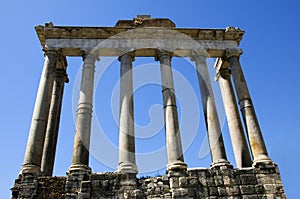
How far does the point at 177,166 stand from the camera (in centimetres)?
1412

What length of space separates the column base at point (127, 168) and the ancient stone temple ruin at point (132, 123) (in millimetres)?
51

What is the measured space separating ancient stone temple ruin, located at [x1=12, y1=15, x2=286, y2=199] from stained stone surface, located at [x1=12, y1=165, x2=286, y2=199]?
0.05 metres

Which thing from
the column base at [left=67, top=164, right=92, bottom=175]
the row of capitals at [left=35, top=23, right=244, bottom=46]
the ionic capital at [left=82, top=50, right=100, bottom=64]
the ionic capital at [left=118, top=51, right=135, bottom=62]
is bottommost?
the column base at [left=67, top=164, right=92, bottom=175]

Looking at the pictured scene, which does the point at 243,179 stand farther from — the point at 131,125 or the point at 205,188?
the point at 131,125

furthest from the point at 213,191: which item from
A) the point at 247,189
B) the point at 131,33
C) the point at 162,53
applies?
the point at 131,33

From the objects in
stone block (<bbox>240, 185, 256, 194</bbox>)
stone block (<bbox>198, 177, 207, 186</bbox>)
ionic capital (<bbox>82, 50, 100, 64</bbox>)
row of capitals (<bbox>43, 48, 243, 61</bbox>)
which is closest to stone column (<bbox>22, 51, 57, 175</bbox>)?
row of capitals (<bbox>43, 48, 243, 61</bbox>)

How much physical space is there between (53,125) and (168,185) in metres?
8.49

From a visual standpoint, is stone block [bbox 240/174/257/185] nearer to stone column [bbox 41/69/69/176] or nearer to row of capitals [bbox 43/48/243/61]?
row of capitals [bbox 43/48/243/61]

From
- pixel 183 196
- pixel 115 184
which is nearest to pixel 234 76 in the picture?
pixel 183 196

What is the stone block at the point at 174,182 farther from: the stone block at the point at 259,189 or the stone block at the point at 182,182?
the stone block at the point at 259,189

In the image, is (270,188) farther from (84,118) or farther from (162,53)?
(84,118)

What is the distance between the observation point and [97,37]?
725 inches

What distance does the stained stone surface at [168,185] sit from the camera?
42.7 ft

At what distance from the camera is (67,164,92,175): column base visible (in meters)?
13.6
